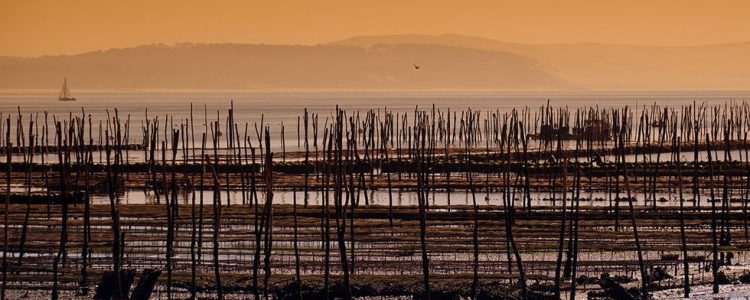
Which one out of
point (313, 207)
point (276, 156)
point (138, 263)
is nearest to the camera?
point (138, 263)

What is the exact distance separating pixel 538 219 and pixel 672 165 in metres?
16.2

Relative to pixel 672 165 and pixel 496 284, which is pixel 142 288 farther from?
pixel 672 165

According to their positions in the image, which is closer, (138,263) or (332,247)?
(138,263)

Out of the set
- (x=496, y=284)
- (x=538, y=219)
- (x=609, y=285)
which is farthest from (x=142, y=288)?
(x=538, y=219)

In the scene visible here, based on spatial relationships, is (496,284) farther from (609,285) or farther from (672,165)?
(672,165)

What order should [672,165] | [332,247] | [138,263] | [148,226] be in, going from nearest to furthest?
[138,263], [332,247], [148,226], [672,165]

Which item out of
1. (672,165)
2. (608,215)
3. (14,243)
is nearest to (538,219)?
(608,215)

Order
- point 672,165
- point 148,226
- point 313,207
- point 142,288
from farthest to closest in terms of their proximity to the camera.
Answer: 1. point 672,165
2. point 313,207
3. point 148,226
4. point 142,288

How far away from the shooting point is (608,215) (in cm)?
3164

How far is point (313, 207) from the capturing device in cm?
3400

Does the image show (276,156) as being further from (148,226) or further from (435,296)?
(435,296)

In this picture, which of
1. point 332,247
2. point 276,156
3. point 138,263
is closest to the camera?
point 138,263

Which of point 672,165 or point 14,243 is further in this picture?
point 672,165

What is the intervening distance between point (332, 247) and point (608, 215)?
281 inches
